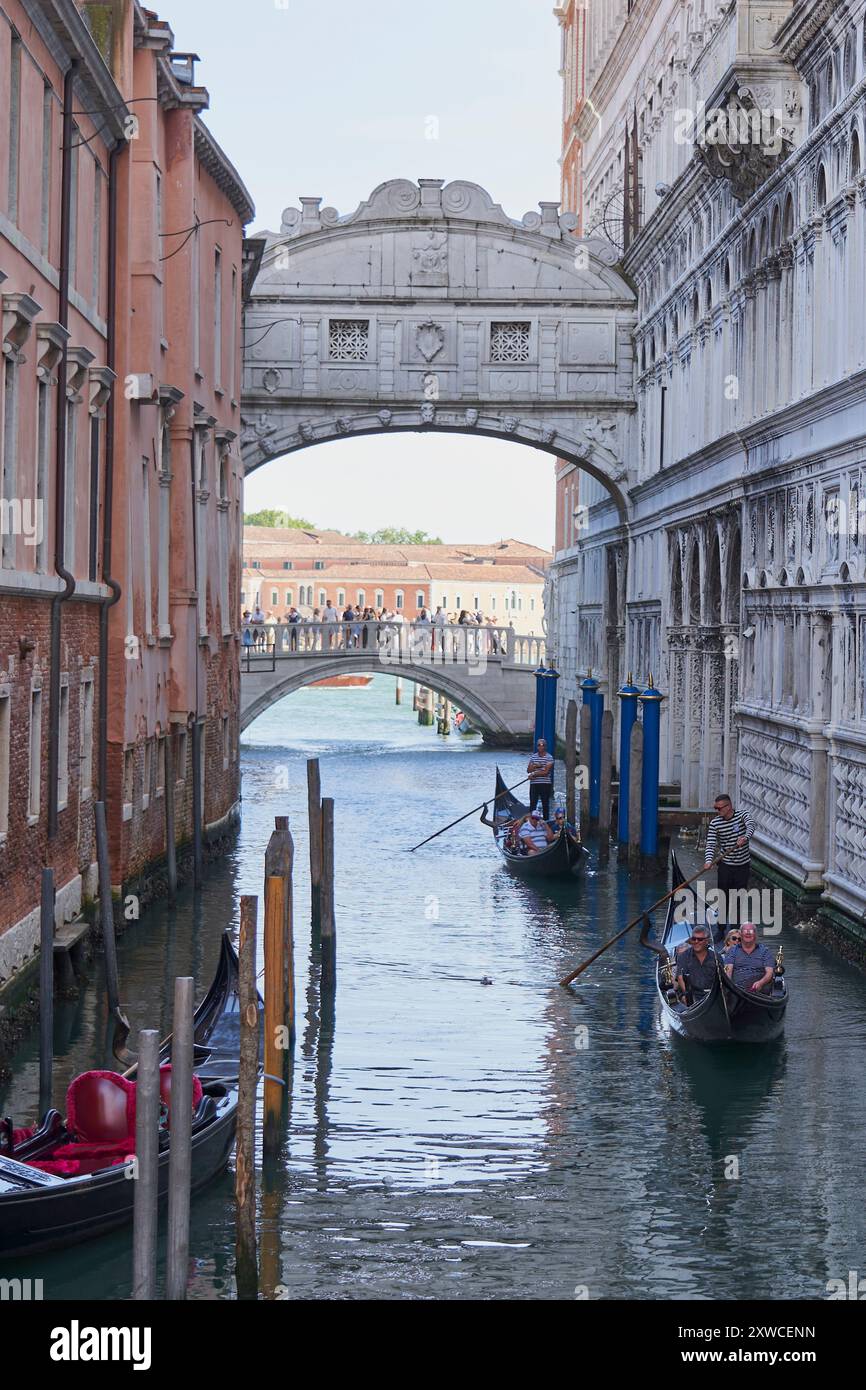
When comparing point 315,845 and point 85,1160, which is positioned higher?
point 315,845

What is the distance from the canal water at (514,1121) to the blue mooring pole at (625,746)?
4.92 ft

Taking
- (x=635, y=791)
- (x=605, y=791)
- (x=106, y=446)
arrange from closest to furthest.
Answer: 1. (x=106, y=446)
2. (x=635, y=791)
3. (x=605, y=791)

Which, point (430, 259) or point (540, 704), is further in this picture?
point (540, 704)

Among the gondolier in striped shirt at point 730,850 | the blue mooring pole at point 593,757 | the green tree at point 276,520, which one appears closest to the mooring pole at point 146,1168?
the gondolier in striped shirt at point 730,850

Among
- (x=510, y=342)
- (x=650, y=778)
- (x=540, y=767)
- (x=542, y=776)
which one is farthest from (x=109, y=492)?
(x=510, y=342)

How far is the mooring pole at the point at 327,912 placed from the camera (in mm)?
13148

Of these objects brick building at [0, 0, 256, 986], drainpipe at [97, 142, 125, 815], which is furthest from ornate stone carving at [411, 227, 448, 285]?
drainpipe at [97, 142, 125, 815]

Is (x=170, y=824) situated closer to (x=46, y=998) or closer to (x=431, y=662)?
(x=46, y=998)

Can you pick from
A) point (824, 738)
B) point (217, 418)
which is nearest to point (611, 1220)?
point (824, 738)

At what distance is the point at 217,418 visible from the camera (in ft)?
63.5

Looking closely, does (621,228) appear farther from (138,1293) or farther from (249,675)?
(138,1293)

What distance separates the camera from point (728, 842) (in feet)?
43.9

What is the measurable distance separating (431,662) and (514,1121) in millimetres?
25202

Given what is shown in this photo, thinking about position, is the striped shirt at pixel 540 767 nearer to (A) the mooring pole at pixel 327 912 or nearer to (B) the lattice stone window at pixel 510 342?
(B) the lattice stone window at pixel 510 342
